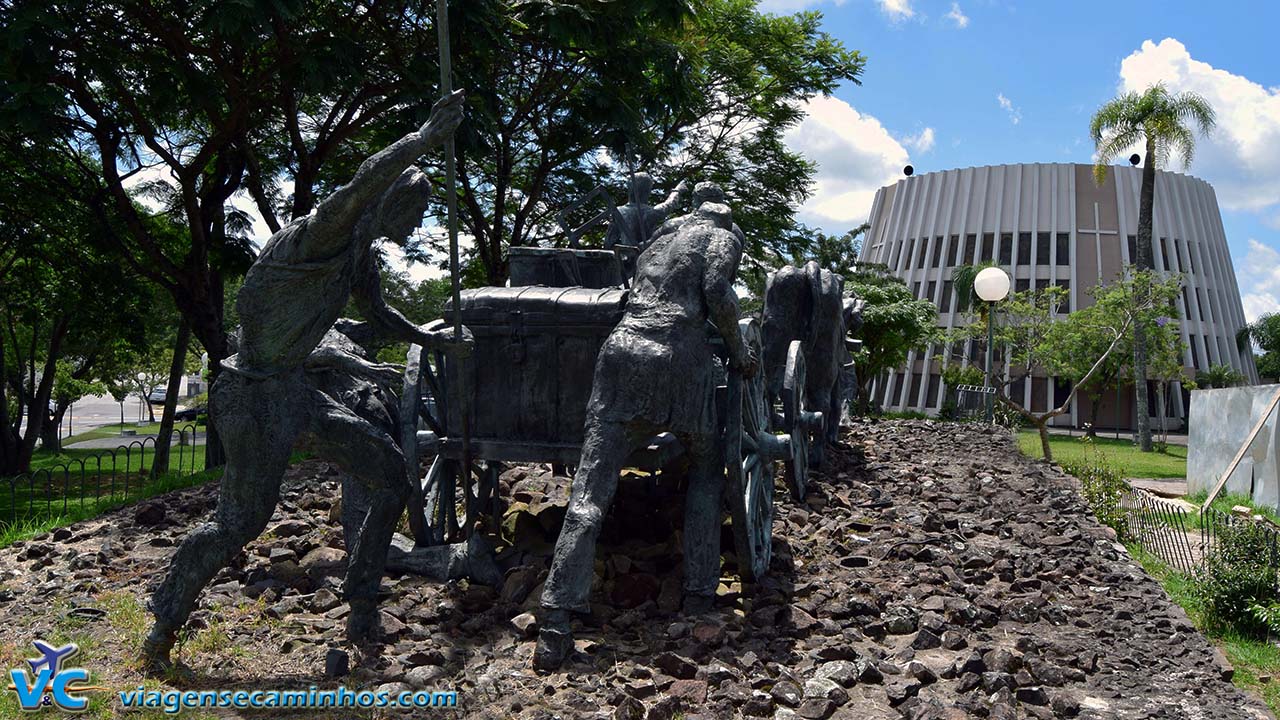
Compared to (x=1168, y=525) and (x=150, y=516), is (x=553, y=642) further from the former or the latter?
(x=1168, y=525)

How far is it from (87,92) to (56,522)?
16.7 ft

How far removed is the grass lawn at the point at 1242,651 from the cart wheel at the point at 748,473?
2489 mm

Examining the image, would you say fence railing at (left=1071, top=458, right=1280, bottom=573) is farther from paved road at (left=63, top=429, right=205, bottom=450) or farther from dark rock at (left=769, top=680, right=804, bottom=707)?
paved road at (left=63, top=429, right=205, bottom=450)

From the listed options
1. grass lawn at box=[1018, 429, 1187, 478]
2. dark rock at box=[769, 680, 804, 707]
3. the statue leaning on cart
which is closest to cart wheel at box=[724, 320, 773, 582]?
dark rock at box=[769, 680, 804, 707]

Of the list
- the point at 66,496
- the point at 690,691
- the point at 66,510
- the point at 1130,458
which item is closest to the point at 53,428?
the point at 66,510

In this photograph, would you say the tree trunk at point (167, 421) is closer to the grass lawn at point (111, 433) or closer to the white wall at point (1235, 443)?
the grass lawn at point (111, 433)

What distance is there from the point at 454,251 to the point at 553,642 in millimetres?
1936

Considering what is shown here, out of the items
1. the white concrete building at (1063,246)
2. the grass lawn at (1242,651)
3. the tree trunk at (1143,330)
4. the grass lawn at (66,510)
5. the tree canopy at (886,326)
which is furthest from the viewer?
the white concrete building at (1063,246)

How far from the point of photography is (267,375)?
397 cm

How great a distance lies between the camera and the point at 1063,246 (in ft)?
124

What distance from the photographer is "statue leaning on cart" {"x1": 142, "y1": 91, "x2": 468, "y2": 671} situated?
3.84m

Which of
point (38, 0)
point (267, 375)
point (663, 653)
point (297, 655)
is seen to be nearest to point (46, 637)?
point (297, 655)

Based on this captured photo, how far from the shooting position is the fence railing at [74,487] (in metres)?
7.68

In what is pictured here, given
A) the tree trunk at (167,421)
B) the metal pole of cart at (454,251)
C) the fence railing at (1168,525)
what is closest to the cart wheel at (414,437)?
the metal pole of cart at (454,251)
